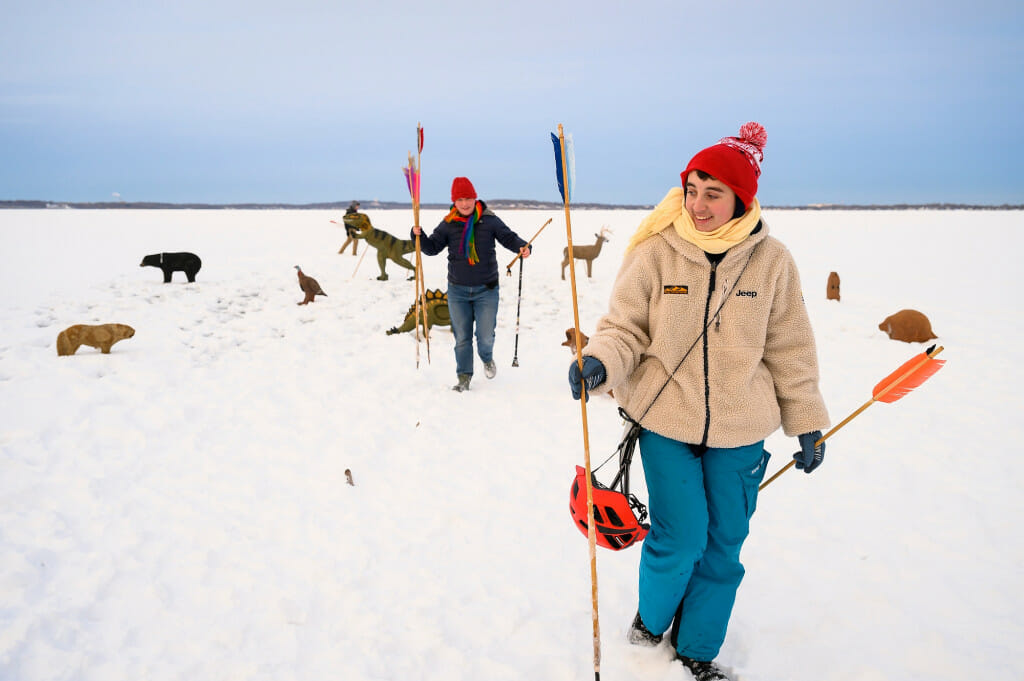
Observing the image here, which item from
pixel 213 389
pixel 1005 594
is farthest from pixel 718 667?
pixel 213 389

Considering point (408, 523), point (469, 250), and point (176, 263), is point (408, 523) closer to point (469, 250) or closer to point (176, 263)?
point (469, 250)

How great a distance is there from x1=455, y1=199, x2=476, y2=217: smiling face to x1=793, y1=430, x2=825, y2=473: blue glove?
4020 mm

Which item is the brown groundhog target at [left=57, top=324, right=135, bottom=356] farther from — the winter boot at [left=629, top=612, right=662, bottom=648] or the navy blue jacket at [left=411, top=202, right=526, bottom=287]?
the winter boot at [left=629, top=612, right=662, bottom=648]

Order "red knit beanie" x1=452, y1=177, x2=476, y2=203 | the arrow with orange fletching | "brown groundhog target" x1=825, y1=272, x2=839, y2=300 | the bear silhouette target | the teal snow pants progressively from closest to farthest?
→ the teal snow pants < the arrow with orange fletching < "red knit beanie" x1=452, y1=177, x2=476, y2=203 < the bear silhouette target < "brown groundhog target" x1=825, y1=272, x2=839, y2=300

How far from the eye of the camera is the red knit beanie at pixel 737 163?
1.88m

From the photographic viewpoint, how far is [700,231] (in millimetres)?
1975

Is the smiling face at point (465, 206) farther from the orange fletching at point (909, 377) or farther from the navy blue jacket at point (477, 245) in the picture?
the orange fletching at point (909, 377)

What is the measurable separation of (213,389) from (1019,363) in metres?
9.20

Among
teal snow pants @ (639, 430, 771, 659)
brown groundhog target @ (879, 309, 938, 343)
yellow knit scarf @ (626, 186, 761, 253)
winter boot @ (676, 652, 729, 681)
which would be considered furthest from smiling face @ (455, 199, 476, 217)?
brown groundhog target @ (879, 309, 938, 343)

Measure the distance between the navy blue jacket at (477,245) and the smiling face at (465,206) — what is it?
0.11m

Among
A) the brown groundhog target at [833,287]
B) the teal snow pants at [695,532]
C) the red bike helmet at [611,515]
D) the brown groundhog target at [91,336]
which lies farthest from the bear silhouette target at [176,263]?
the brown groundhog target at [833,287]

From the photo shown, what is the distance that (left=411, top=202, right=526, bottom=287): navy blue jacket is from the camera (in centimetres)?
551

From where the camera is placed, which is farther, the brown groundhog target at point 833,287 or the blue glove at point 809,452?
the brown groundhog target at point 833,287

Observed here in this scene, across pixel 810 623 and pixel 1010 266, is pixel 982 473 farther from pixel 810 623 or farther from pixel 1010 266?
pixel 1010 266
